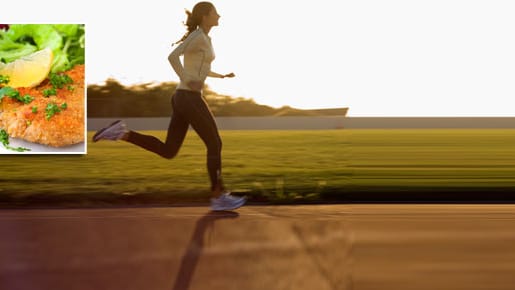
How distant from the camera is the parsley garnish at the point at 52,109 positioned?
14352 millimetres

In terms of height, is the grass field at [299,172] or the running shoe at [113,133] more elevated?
the running shoe at [113,133]

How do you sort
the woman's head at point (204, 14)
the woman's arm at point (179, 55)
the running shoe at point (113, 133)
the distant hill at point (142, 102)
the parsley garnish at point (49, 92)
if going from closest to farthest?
the woman's arm at point (179, 55), the running shoe at point (113, 133), the woman's head at point (204, 14), the parsley garnish at point (49, 92), the distant hill at point (142, 102)

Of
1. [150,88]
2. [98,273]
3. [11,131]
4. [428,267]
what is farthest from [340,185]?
[150,88]

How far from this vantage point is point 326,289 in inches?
192

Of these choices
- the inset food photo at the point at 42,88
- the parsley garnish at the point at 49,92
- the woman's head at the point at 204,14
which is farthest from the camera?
the parsley garnish at the point at 49,92

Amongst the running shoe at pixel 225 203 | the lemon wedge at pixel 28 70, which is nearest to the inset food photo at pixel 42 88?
the lemon wedge at pixel 28 70

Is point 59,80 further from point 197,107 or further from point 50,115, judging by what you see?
point 197,107

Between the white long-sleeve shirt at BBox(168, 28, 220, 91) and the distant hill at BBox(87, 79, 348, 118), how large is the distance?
33.9 ft

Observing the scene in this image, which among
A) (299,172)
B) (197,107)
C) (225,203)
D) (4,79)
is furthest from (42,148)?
(225,203)

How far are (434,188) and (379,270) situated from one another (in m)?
4.73

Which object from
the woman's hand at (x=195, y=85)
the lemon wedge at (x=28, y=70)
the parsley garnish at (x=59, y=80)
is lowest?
the woman's hand at (x=195, y=85)

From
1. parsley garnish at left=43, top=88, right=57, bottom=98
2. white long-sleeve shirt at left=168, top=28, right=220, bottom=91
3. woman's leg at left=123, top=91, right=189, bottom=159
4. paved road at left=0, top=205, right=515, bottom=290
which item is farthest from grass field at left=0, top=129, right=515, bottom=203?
white long-sleeve shirt at left=168, top=28, right=220, bottom=91

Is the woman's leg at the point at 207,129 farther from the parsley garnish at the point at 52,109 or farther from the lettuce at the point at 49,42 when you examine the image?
the parsley garnish at the point at 52,109

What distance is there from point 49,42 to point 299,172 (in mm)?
5559
